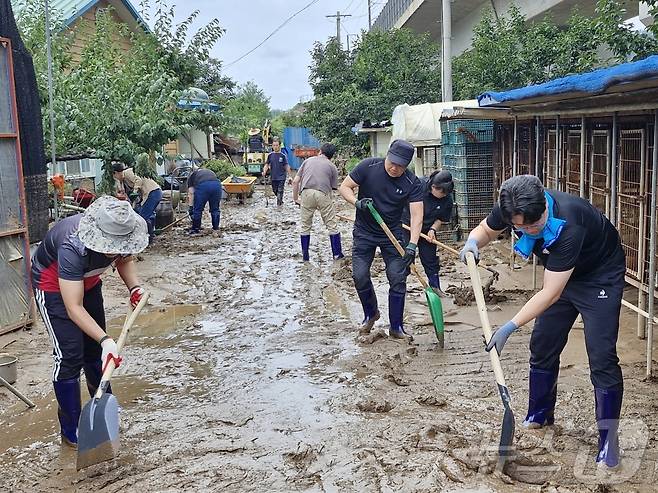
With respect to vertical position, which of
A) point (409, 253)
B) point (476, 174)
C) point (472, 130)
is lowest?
point (409, 253)

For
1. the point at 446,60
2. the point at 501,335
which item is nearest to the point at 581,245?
the point at 501,335

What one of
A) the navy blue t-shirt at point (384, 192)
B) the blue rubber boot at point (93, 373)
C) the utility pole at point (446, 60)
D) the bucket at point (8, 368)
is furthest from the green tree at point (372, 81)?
the blue rubber boot at point (93, 373)

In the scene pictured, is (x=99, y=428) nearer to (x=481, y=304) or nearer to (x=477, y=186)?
(x=481, y=304)

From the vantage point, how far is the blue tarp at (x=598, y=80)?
4520 millimetres

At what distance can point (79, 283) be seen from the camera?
13.4ft

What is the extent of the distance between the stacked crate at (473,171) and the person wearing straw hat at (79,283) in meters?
7.95

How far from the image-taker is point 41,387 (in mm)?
5734

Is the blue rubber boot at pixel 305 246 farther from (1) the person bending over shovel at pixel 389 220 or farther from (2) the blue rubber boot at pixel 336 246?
(1) the person bending over shovel at pixel 389 220

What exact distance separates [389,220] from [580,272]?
2.81m

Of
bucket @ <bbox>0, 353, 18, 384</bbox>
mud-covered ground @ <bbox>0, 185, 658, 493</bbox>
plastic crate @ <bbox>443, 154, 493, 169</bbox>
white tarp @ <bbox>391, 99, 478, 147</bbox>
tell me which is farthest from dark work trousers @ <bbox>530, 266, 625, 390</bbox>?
white tarp @ <bbox>391, 99, 478, 147</bbox>

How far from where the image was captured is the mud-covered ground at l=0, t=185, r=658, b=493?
396 cm

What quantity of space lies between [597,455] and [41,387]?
4096 millimetres

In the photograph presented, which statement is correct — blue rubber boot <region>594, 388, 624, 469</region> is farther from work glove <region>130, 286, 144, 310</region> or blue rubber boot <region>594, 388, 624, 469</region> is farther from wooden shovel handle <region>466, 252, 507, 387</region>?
work glove <region>130, 286, 144, 310</region>

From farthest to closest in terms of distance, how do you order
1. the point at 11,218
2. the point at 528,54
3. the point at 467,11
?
the point at 467,11, the point at 528,54, the point at 11,218
